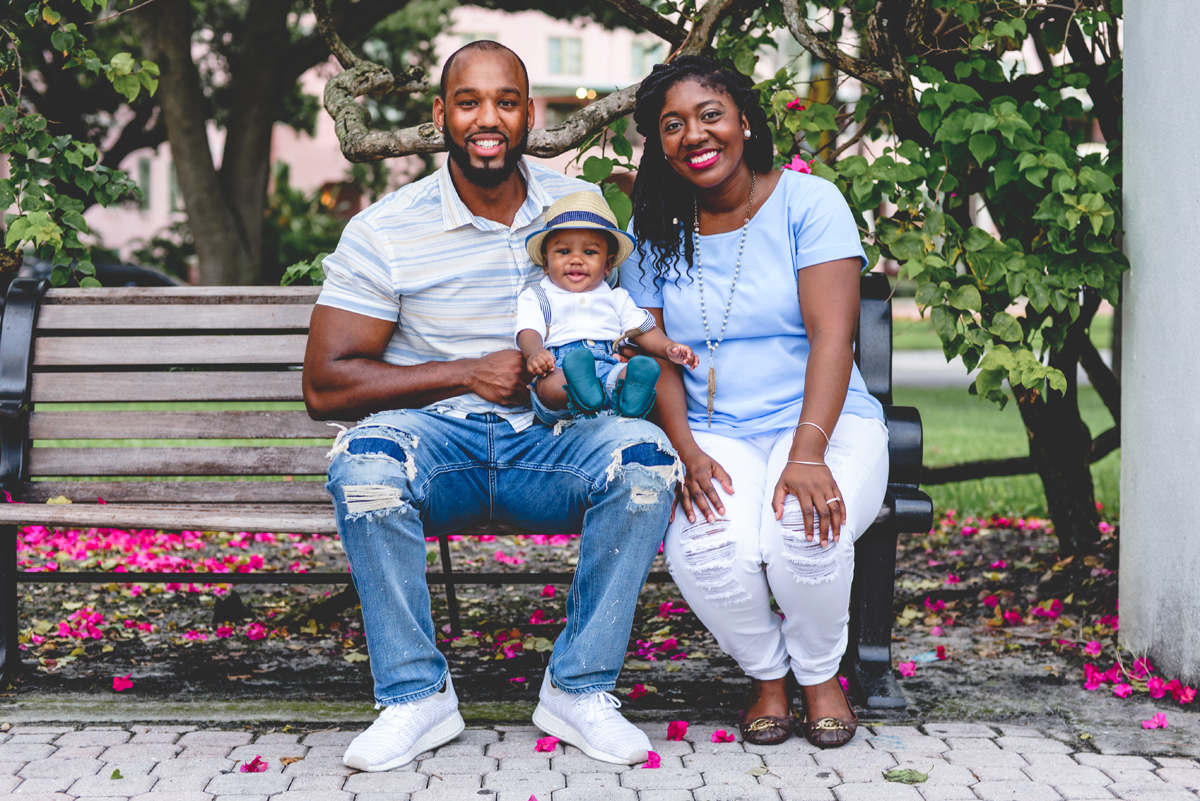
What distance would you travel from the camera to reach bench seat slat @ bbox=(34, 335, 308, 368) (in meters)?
3.71

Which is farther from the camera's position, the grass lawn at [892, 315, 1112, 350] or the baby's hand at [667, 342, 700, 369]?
the grass lawn at [892, 315, 1112, 350]

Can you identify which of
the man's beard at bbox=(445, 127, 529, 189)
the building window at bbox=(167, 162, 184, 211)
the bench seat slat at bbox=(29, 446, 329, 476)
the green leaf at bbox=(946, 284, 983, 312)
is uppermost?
the building window at bbox=(167, 162, 184, 211)

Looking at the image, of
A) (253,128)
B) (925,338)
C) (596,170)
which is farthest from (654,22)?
(925,338)

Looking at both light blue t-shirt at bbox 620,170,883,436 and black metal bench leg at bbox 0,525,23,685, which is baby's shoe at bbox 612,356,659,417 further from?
black metal bench leg at bbox 0,525,23,685

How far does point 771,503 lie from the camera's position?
287 centimetres

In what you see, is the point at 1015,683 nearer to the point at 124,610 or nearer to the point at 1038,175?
the point at 1038,175

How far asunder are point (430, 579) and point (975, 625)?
76.3 inches

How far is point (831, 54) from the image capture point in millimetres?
3768

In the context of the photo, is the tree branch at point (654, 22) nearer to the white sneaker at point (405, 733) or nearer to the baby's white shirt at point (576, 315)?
the baby's white shirt at point (576, 315)

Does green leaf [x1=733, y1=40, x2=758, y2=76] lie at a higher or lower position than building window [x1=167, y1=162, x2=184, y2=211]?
lower

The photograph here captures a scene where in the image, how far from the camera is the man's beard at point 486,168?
3.20 meters

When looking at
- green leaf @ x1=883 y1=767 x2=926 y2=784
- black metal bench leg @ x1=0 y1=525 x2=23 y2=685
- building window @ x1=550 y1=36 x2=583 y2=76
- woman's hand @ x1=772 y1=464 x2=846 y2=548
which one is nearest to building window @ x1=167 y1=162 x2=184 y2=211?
building window @ x1=550 y1=36 x2=583 y2=76

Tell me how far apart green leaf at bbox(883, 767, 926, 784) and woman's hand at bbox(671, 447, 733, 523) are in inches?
28.1

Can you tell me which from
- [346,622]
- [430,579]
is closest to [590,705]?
[430,579]
